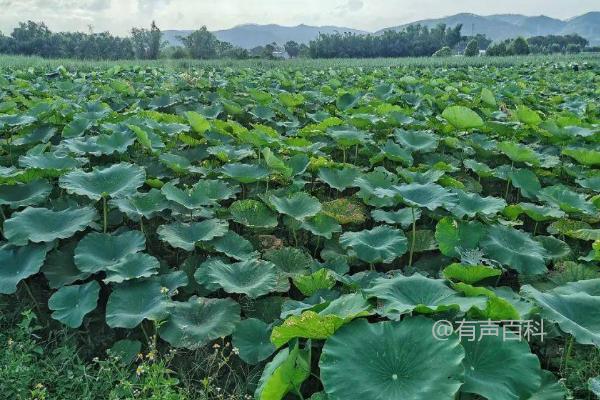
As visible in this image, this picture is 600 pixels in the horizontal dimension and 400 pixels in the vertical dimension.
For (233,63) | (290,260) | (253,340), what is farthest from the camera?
(233,63)

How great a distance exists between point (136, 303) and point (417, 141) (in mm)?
3062

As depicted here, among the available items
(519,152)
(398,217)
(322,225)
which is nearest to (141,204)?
(322,225)

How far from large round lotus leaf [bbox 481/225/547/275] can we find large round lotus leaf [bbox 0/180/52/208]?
9.09 ft

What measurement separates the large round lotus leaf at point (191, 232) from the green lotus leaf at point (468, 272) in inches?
51.5

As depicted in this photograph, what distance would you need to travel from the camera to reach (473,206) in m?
3.35

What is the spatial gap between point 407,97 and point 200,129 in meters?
3.42

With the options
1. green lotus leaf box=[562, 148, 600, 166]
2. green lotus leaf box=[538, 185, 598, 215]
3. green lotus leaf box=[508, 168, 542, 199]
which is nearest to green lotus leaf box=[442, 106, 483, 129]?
green lotus leaf box=[562, 148, 600, 166]

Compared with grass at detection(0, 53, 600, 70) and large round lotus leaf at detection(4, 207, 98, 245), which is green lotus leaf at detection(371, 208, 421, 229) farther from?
grass at detection(0, 53, 600, 70)

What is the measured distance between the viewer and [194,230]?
126 inches

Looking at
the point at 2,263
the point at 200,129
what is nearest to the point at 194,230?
the point at 2,263

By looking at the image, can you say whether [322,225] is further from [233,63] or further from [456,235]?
[233,63]

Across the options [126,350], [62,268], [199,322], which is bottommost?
[126,350]

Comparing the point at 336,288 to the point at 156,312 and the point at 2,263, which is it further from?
the point at 2,263

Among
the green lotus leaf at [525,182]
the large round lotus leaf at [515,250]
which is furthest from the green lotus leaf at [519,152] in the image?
the large round lotus leaf at [515,250]
